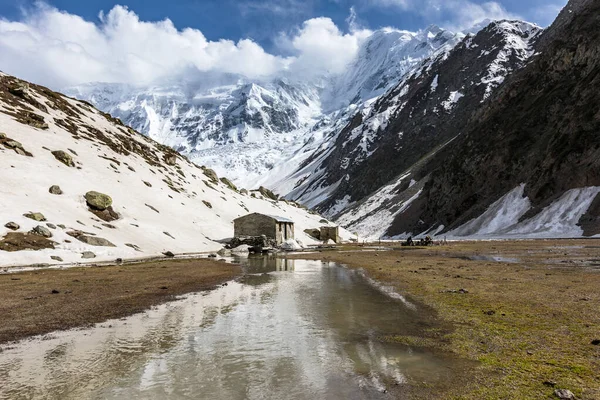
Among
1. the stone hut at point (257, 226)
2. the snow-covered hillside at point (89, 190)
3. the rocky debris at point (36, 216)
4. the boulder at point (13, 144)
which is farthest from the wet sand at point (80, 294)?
the stone hut at point (257, 226)

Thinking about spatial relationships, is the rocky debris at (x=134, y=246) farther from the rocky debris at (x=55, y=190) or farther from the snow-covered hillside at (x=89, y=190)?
the rocky debris at (x=55, y=190)

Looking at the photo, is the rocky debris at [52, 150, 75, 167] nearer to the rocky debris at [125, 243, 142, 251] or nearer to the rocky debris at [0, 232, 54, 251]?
the rocky debris at [125, 243, 142, 251]

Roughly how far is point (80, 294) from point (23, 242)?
1851cm

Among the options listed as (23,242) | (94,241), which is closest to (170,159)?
(94,241)

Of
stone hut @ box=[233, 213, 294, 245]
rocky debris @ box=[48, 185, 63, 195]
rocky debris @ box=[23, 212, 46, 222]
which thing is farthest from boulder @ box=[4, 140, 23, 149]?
stone hut @ box=[233, 213, 294, 245]

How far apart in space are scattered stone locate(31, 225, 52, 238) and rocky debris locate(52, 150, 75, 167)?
2118 centimetres

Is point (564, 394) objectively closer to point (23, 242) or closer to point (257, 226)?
point (23, 242)

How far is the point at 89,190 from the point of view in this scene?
4847 centimetres

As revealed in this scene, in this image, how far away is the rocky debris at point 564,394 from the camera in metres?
6.88

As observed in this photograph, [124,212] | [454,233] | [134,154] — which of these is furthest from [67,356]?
[454,233]

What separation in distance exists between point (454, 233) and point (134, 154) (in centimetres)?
7986

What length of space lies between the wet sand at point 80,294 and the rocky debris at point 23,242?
5794 mm

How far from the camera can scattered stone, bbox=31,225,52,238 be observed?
34.2 metres

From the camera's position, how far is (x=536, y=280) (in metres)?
20.6
